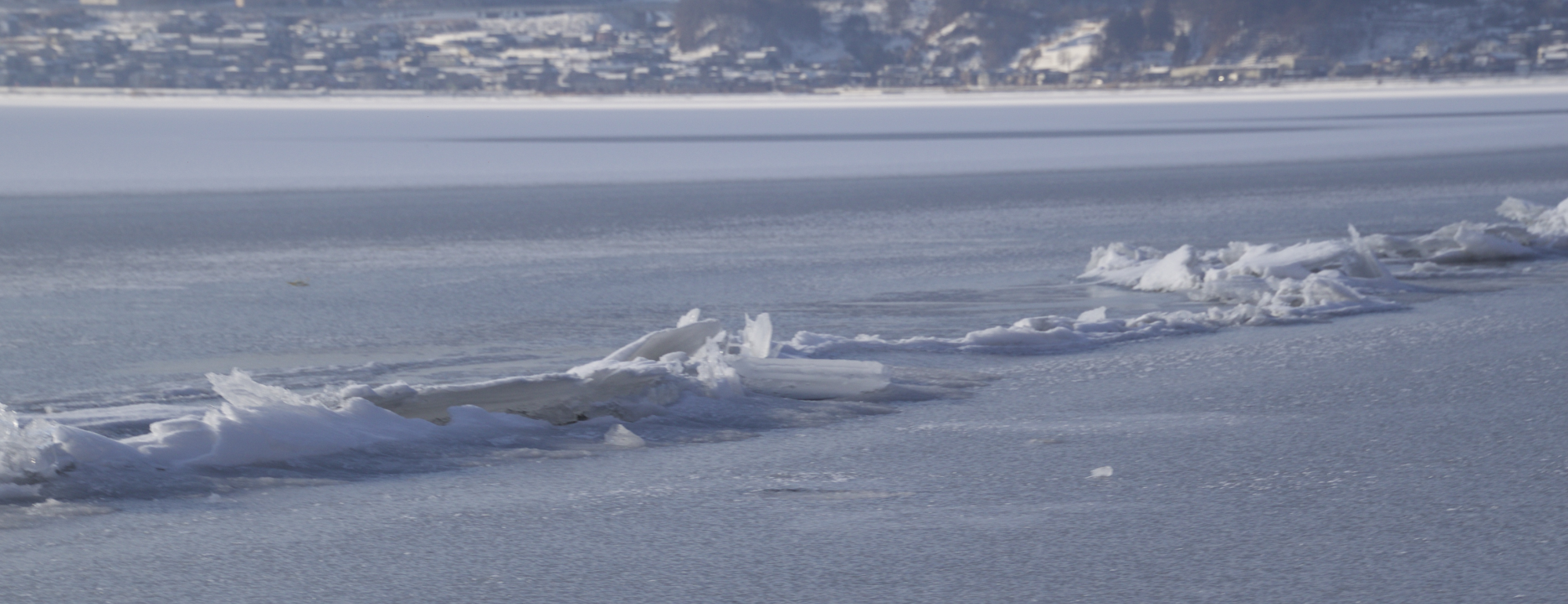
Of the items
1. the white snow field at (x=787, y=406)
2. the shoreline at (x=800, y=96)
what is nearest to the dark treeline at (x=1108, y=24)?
the shoreline at (x=800, y=96)

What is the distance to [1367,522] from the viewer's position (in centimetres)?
336

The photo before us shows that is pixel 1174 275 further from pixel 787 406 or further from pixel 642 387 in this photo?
pixel 642 387

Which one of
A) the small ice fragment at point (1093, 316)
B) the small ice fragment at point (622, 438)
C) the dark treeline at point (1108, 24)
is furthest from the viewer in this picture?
the dark treeline at point (1108, 24)

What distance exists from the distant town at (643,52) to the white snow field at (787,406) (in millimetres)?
77856

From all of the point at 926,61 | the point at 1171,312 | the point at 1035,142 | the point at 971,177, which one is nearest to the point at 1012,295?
the point at 1171,312

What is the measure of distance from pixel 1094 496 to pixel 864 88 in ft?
284

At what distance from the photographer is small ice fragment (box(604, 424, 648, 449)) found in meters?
4.37

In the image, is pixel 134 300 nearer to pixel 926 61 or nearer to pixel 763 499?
pixel 763 499

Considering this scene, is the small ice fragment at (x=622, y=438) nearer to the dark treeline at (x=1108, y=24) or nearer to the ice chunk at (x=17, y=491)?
the ice chunk at (x=17, y=491)

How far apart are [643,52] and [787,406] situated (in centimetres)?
10692

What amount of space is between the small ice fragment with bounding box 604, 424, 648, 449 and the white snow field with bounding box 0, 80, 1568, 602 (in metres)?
0.01

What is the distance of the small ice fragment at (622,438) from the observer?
14.3 ft

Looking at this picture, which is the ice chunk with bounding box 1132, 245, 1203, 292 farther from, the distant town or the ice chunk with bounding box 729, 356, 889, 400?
the distant town

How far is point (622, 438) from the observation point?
14.5 feet
